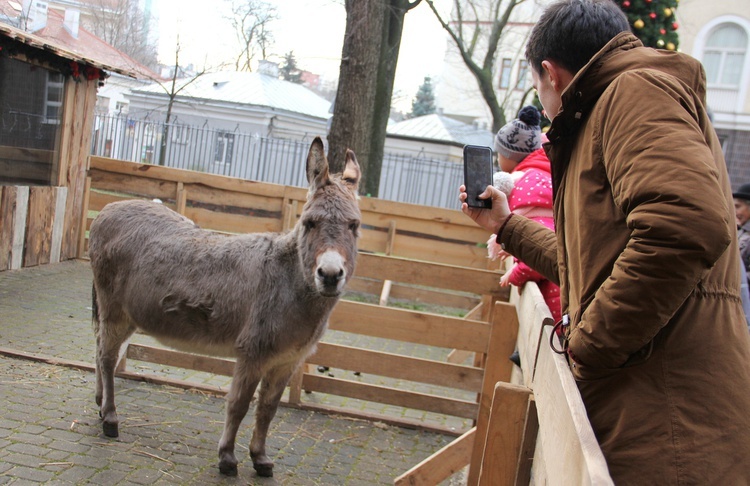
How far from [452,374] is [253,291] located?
236cm

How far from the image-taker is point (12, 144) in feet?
32.7

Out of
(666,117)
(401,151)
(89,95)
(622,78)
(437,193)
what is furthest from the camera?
(401,151)

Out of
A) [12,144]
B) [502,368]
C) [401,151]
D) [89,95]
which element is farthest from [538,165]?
[401,151]

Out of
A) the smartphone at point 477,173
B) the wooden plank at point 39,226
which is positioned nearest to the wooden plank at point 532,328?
the smartphone at point 477,173

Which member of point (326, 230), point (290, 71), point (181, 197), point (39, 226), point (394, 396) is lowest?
point (394, 396)

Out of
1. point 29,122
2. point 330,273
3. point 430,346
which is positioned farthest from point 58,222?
point 330,273

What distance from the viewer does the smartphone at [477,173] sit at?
9.84ft

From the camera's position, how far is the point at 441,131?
116 ft

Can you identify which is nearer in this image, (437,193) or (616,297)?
(616,297)

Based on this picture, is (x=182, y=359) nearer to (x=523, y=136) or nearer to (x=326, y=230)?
(x=326, y=230)

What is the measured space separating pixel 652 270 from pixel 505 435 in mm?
1013

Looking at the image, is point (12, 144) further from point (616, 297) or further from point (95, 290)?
point (616, 297)

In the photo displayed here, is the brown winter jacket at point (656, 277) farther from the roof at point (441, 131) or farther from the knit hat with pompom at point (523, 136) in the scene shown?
the roof at point (441, 131)

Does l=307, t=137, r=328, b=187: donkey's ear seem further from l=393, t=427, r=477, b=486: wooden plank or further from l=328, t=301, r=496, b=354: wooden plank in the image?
l=393, t=427, r=477, b=486: wooden plank
